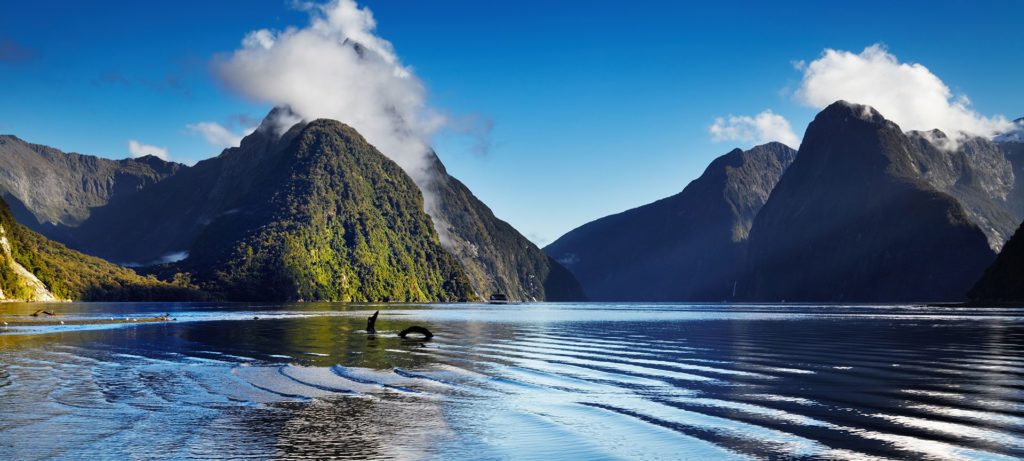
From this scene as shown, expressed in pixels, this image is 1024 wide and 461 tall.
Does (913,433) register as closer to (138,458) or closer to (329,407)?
(329,407)

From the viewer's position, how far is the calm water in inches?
743

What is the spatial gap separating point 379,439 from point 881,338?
2266 inches

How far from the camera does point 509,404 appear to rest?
87.1ft

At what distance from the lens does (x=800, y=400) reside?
89.1ft

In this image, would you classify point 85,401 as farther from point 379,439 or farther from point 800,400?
point 800,400

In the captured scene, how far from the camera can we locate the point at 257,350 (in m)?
50.8

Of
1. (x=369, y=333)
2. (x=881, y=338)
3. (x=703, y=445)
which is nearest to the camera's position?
(x=703, y=445)

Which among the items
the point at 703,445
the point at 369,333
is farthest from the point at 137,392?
the point at 369,333

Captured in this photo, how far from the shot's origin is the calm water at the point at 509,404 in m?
18.9

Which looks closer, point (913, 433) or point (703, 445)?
point (703, 445)

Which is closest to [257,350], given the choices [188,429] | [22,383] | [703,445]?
[22,383]

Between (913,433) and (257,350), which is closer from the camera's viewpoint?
(913,433)

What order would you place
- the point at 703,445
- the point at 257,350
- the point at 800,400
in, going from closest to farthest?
the point at 703,445
the point at 800,400
the point at 257,350

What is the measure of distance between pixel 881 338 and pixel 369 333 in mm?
45529
